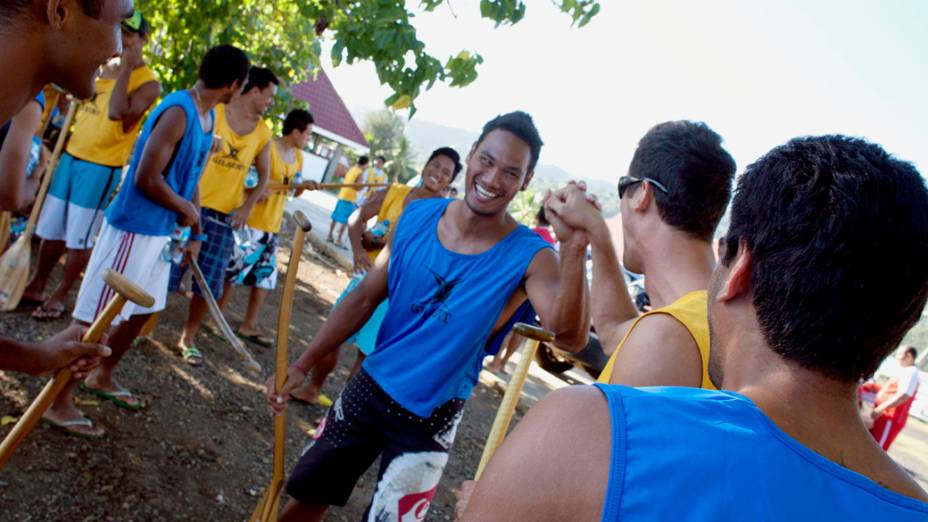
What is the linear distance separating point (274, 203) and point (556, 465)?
510cm

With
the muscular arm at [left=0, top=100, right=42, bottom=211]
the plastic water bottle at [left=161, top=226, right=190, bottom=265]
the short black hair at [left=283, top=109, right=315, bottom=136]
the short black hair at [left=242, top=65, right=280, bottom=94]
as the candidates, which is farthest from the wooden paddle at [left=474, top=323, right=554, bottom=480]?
the short black hair at [left=283, top=109, right=315, bottom=136]

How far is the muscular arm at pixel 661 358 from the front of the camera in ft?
4.62

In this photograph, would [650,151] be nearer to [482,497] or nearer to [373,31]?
[482,497]

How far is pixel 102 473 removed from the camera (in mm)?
3096

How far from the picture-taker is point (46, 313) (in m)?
4.46

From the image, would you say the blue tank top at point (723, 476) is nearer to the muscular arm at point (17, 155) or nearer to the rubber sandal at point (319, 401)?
the muscular arm at point (17, 155)

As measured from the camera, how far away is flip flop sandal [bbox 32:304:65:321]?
443 cm

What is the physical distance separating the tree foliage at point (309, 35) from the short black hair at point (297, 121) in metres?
0.56

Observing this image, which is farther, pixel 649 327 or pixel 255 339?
pixel 255 339

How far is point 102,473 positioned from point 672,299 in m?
2.78

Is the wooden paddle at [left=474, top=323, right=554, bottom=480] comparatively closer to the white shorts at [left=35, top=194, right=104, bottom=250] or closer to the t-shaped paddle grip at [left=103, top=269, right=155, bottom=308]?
the t-shaped paddle grip at [left=103, top=269, right=155, bottom=308]

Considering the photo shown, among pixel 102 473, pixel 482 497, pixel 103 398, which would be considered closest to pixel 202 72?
pixel 103 398

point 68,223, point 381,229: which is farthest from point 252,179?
point 68,223

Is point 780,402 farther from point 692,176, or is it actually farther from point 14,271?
point 14,271
